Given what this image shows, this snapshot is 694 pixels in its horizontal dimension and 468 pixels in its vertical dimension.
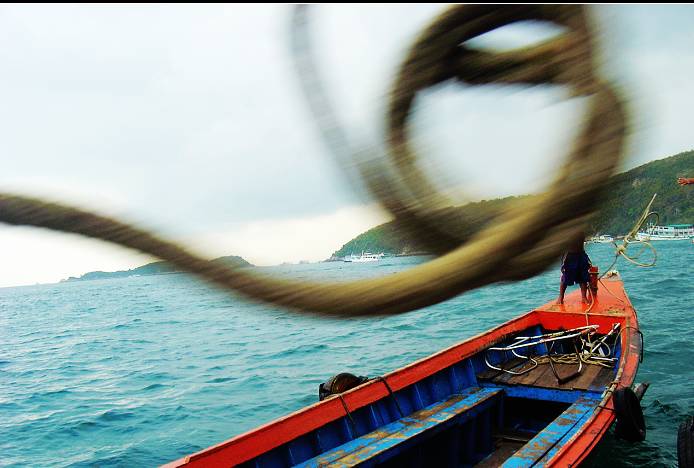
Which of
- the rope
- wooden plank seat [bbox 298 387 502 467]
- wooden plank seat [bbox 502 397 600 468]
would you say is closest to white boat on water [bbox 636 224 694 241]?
wooden plank seat [bbox 502 397 600 468]

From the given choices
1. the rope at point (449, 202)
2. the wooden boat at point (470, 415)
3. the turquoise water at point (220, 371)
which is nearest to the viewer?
the rope at point (449, 202)

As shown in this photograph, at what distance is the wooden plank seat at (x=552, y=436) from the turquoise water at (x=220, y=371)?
1.66 m

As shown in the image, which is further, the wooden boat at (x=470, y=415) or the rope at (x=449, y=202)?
the wooden boat at (x=470, y=415)

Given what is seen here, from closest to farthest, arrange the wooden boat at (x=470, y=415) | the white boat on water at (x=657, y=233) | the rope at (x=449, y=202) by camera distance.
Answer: the rope at (x=449, y=202)
the wooden boat at (x=470, y=415)
the white boat on water at (x=657, y=233)

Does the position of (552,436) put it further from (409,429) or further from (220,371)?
(220,371)

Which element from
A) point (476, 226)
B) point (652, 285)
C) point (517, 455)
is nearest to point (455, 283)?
point (476, 226)

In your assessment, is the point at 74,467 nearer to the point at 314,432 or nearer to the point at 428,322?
the point at 314,432

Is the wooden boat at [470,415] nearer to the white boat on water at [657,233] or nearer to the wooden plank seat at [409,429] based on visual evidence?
the wooden plank seat at [409,429]

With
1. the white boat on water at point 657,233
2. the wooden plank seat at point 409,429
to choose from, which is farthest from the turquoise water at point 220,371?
the white boat on water at point 657,233

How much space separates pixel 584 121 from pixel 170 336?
82.9 ft

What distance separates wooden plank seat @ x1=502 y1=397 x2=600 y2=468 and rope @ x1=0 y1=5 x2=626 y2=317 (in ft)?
10.5

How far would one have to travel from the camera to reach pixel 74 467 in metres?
8.63

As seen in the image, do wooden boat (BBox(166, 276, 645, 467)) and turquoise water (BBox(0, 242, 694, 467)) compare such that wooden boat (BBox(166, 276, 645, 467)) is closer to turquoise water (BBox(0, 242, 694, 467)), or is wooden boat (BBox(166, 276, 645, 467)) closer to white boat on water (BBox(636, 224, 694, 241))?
turquoise water (BBox(0, 242, 694, 467))

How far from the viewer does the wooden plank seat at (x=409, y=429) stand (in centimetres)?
409
